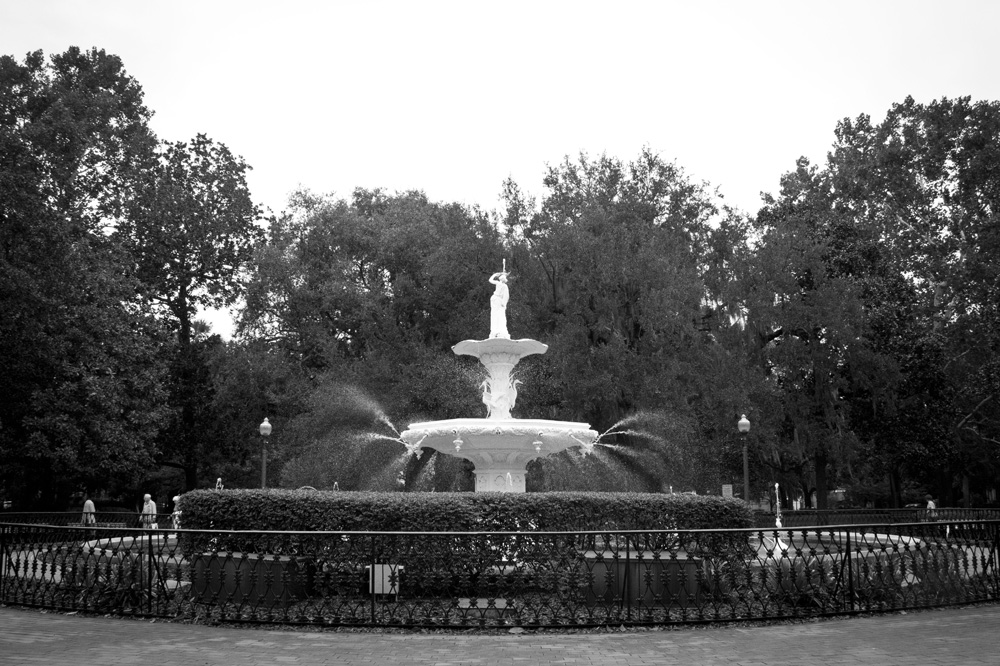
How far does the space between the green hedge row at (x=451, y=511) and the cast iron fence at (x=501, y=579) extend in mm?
715

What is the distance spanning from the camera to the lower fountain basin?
15.2 metres

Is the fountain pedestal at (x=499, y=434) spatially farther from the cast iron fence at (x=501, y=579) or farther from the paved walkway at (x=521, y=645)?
the paved walkway at (x=521, y=645)

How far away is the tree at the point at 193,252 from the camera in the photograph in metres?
35.3

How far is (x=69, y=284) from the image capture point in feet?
87.1

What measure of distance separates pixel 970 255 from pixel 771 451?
32.8 feet

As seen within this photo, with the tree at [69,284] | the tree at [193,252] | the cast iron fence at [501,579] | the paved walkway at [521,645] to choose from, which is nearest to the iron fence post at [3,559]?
the cast iron fence at [501,579]

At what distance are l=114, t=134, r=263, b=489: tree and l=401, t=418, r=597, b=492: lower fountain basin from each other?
2269 cm

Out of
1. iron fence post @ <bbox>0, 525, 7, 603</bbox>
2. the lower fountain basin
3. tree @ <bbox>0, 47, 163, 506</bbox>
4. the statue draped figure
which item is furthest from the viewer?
tree @ <bbox>0, 47, 163, 506</bbox>

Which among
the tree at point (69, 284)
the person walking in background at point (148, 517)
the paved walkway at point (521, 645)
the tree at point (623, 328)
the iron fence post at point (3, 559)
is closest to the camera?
the paved walkway at point (521, 645)

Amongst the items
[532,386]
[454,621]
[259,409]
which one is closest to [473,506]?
[454,621]

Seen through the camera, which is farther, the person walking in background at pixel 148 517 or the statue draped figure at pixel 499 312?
the person walking in background at pixel 148 517

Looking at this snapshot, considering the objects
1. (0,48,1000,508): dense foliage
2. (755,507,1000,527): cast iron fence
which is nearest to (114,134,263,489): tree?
(0,48,1000,508): dense foliage

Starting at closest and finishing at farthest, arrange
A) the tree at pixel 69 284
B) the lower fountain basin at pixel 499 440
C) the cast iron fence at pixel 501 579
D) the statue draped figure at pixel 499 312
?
the cast iron fence at pixel 501 579, the lower fountain basin at pixel 499 440, the statue draped figure at pixel 499 312, the tree at pixel 69 284

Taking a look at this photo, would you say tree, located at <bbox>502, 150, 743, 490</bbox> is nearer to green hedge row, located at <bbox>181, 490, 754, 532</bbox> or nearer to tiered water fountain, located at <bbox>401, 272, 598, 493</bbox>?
tiered water fountain, located at <bbox>401, 272, 598, 493</bbox>
